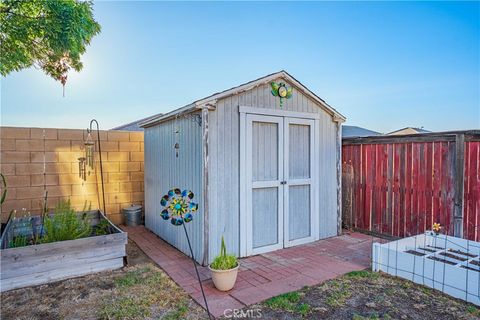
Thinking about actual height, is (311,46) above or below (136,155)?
above

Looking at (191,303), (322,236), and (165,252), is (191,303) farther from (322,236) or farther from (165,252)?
(322,236)

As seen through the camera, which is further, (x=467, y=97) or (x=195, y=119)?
(x=467, y=97)

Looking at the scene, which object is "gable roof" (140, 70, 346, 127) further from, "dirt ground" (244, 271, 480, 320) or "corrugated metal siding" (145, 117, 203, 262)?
"dirt ground" (244, 271, 480, 320)

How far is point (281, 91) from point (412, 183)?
104 inches

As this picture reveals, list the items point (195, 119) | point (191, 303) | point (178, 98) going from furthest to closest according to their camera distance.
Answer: point (178, 98) → point (195, 119) → point (191, 303)

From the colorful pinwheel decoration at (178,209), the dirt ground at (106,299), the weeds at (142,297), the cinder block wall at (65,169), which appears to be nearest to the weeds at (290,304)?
the dirt ground at (106,299)

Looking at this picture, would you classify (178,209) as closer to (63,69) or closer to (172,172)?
(172,172)

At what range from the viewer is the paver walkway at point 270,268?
2816mm

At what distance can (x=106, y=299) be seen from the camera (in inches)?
109

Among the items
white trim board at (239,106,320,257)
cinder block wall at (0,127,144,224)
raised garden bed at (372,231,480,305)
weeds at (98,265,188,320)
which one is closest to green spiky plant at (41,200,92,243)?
weeds at (98,265,188,320)

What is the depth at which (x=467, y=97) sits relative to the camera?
721 cm

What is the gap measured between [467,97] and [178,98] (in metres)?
8.36

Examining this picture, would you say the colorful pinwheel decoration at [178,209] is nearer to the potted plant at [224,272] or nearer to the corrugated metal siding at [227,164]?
the potted plant at [224,272]

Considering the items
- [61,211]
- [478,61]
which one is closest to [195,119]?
[61,211]
